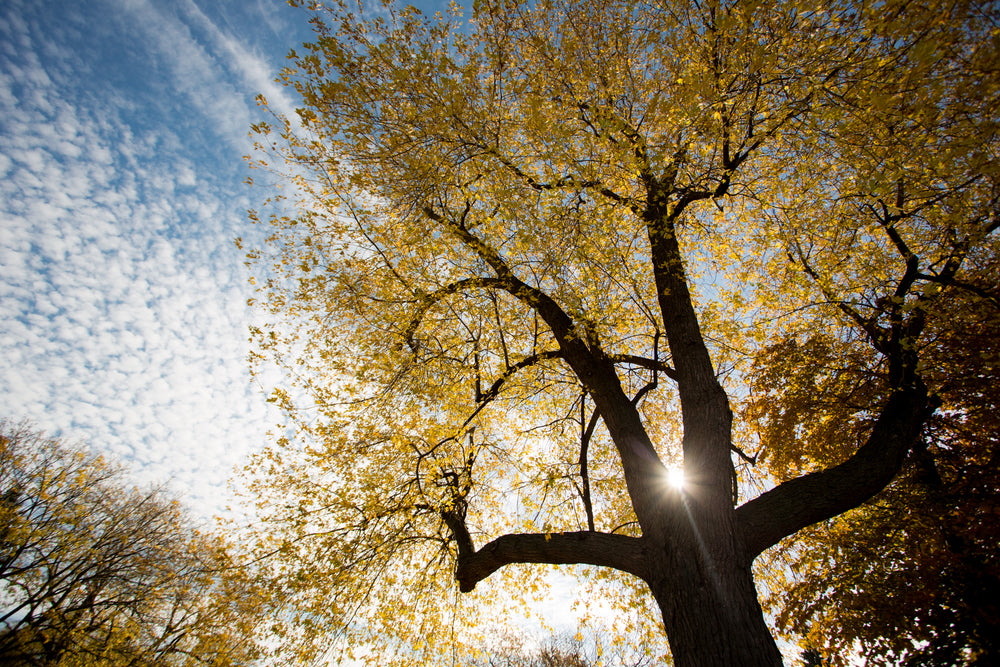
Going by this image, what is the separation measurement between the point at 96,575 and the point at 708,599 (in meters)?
17.9

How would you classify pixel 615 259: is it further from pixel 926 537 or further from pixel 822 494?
pixel 926 537

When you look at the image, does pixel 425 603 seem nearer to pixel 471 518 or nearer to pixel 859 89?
pixel 471 518

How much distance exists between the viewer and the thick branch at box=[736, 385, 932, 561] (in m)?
3.76

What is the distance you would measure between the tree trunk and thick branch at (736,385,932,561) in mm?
326

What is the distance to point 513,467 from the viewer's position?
715cm

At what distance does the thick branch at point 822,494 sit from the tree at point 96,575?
13.6m

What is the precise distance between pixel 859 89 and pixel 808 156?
155 centimetres

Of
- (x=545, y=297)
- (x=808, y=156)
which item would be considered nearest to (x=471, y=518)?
(x=545, y=297)

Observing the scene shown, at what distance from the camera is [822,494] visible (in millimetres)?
3836

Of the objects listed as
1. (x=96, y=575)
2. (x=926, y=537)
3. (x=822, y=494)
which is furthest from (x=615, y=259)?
(x=96, y=575)

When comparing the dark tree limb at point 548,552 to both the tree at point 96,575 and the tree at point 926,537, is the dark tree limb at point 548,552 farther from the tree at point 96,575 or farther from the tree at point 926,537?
the tree at point 96,575

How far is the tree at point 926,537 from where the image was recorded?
641 cm

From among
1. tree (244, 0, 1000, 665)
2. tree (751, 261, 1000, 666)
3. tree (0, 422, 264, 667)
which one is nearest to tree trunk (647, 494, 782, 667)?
tree (244, 0, 1000, 665)

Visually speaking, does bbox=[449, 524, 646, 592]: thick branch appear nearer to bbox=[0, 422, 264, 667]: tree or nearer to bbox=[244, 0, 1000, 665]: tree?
bbox=[244, 0, 1000, 665]: tree
